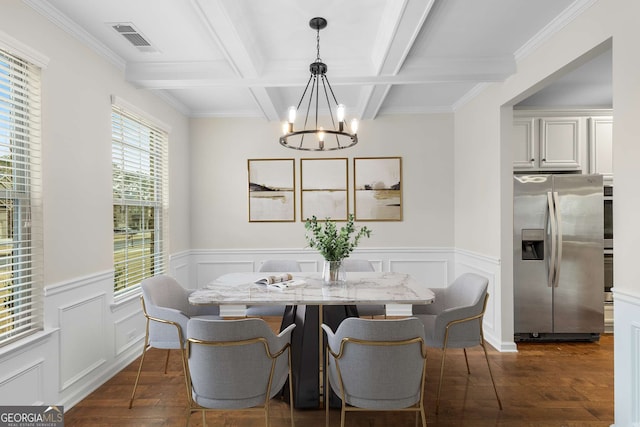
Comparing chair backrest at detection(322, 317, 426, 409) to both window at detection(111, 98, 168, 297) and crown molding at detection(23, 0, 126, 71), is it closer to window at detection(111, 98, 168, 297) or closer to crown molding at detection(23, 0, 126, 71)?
window at detection(111, 98, 168, 297)

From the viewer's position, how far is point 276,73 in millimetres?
3402

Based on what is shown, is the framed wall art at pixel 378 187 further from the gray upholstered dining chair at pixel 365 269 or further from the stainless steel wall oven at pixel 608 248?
the stainless steel wall oven at pixel 608 248

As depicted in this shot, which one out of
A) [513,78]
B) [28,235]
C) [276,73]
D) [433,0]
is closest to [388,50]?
[433,0]

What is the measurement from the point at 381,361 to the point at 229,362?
723 millimetres

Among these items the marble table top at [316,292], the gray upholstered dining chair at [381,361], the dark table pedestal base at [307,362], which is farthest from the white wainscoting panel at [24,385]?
the gray upholstered dining chair at [381,361]

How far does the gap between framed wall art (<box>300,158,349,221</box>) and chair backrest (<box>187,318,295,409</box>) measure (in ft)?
10.2

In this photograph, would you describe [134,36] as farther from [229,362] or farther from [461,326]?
[461,326]

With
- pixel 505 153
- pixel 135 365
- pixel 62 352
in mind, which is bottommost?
pixel 135 365

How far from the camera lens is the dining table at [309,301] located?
2.31 metres

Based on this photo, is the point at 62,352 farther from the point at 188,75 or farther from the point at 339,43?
the point at 339,43

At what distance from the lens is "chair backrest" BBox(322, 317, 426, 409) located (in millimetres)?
1806

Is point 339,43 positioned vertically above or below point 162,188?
above

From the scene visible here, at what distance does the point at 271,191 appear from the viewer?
4926mm

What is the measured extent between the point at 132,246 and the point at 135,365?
42.0 inches
